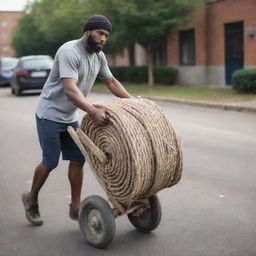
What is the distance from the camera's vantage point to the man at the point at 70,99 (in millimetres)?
3932

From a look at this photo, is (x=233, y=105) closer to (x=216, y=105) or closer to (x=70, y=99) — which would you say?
(x=216, y=105)

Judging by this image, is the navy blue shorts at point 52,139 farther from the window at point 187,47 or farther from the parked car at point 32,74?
the window at point 187,47

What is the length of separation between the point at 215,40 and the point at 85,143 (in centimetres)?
1889

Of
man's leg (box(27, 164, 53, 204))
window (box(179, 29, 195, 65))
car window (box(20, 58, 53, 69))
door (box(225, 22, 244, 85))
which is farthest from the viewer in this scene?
window (box(179, 29, 195, 65))

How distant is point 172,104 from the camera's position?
15133 mm

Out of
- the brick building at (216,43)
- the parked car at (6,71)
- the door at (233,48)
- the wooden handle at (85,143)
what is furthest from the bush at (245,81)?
the parked car at (6,71)

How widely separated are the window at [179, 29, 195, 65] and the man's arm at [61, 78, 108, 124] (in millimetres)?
20307

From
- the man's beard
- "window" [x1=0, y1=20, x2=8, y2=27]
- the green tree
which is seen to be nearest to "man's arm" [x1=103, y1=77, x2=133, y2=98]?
the man's beard

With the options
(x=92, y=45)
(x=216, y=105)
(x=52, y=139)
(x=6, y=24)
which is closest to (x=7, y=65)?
(x=216, y=105)

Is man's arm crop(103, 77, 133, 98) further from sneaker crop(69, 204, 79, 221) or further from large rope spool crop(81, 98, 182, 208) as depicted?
sneaker crop(69, 204, 79, 221)

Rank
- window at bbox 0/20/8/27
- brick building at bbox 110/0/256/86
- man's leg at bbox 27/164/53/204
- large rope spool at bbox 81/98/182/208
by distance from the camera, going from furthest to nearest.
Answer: window at bbox 0/20/8/27 → brick building at bbox 110/0/256/86 → man's leg at bbox 27/164/53/204 → large rope spool at bbox 81/98/182/208

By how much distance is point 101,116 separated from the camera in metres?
3.74

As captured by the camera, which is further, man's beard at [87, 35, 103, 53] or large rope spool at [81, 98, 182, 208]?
man's beard at [87, 35, 103, 53]

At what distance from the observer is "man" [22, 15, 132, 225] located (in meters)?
3.93
